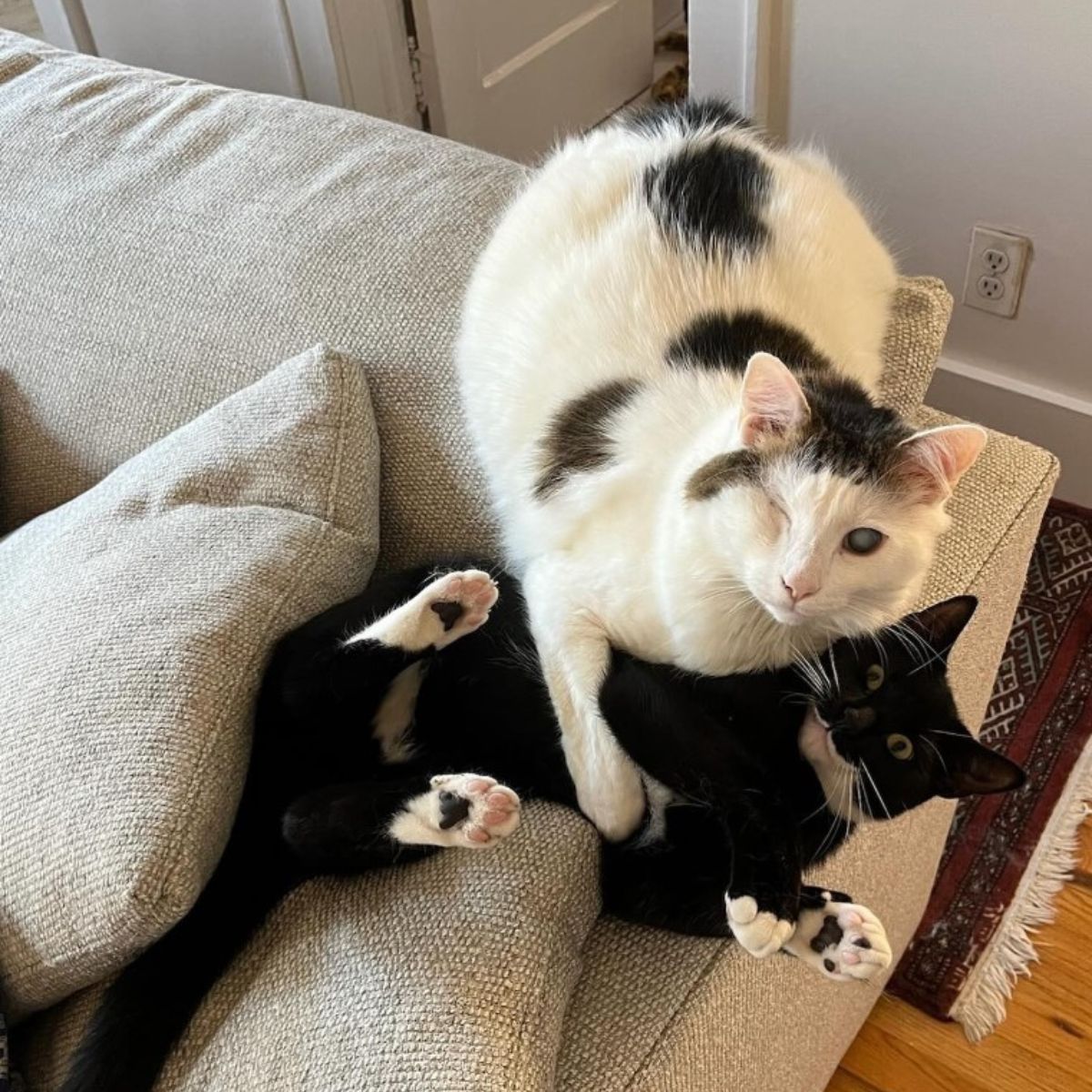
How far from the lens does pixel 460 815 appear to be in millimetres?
824

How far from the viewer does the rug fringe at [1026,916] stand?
1380 mm

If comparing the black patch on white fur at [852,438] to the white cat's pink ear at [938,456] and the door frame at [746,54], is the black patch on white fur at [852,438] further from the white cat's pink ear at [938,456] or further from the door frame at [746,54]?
the door frame at [746,54]

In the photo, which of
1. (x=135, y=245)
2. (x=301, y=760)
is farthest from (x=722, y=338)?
(x=135, y=245)

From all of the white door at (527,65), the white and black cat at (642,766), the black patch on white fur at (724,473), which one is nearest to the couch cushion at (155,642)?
the white and black cat at (642,766)

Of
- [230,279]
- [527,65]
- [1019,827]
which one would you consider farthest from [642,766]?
[527,65]

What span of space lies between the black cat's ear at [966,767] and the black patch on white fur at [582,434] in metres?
0.40

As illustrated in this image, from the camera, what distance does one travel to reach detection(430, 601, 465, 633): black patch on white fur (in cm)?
94

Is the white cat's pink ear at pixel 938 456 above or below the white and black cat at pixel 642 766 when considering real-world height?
above

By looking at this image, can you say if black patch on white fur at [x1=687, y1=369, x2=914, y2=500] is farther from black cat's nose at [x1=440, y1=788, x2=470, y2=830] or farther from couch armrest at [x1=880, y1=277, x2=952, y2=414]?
black cat's nose at [x1=440, y1=788, x2=470, y2=830]

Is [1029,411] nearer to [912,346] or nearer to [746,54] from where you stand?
[746,54]

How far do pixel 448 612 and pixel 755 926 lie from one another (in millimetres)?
361

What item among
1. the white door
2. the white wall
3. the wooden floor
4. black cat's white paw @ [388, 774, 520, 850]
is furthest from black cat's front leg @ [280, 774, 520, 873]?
the white door

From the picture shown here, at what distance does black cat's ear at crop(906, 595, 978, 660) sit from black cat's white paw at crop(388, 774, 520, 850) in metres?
0.36

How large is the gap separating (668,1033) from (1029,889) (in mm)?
895
